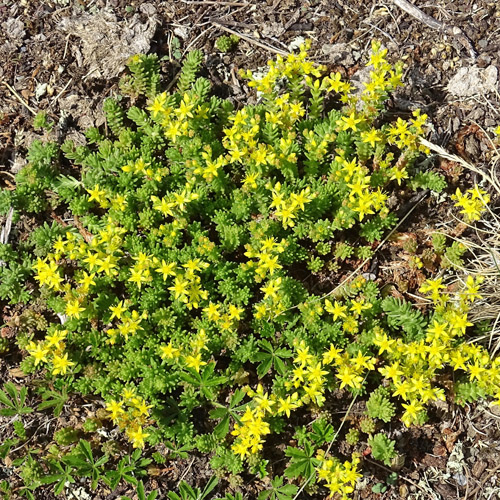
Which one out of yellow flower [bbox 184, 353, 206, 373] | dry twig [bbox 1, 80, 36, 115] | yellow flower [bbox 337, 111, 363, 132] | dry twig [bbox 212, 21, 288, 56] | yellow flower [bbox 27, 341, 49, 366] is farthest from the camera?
dry twig [bbox 212, 21, 288, 56]

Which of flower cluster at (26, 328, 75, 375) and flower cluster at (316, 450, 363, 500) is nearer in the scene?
flower cluster at (316, 450, 363, 500)

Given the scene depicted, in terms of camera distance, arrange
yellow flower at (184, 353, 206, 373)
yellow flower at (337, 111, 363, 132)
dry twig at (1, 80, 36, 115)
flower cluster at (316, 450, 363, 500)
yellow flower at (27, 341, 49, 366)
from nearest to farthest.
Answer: flower cluster at (316, 450, 363, 500) → yellow flower at (184, 353, 206, 373) → yellow flower at (27, 341, 49, 366) → yellow flower at (337, 111, 363, 132) → dry twig at (1, 80, 36, 115)

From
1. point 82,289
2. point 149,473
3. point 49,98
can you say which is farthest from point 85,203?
point 149,473

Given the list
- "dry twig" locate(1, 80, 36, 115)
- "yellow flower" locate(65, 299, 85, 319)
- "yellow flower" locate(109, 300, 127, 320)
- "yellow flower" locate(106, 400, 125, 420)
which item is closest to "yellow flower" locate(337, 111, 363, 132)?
"yellow flower" locate(109, 300, 127, 320)

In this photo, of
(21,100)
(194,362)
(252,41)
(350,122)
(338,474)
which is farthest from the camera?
(252,41)

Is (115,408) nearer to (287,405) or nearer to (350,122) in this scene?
(287,405)

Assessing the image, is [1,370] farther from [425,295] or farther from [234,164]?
[425,295]

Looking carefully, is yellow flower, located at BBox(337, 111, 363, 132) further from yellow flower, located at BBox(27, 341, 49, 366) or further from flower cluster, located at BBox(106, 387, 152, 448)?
yellow flower, located at BBox(27, 341, 49, 366)

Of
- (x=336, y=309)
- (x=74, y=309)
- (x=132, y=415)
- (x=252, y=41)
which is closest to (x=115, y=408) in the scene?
(x=132, y=415)
